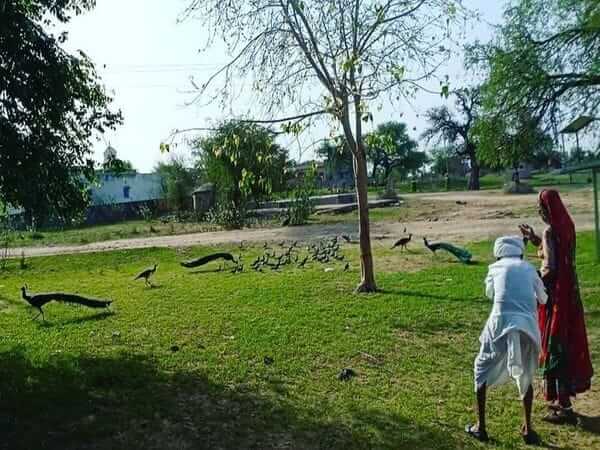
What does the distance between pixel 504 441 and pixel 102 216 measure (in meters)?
38.4

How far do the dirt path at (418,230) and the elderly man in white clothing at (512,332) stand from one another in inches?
531

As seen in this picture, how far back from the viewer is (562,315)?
514 cm

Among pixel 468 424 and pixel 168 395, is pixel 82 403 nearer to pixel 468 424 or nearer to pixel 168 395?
pixel 168 395

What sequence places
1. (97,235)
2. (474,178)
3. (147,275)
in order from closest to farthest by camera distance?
1. (147,275)
2. (97,235)
3. (474,178)

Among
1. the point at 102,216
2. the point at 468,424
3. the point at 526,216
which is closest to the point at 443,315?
the point at 468,424

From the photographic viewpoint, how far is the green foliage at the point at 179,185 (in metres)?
39.3

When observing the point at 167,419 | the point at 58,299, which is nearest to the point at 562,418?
the point at 167,419

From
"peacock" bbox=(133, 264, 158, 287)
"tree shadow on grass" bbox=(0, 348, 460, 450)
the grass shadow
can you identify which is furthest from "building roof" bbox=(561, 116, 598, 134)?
"tree shadow on grass" bbox=(0, 348, 460, 450)

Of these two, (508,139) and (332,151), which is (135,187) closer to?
(508,139)

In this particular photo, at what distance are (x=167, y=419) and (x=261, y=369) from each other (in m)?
1.57

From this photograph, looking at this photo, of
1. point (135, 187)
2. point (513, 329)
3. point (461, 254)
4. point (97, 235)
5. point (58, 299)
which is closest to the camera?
point (513, 329)

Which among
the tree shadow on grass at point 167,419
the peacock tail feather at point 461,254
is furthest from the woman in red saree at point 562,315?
the peacock tail feather at point 461,254

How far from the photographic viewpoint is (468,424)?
196 inches

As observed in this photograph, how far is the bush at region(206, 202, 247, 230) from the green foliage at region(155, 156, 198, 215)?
304 inches
